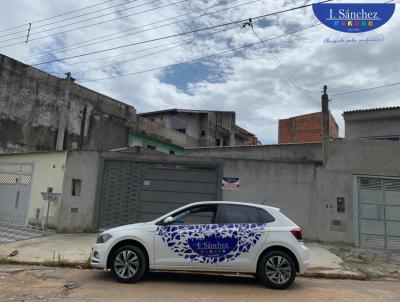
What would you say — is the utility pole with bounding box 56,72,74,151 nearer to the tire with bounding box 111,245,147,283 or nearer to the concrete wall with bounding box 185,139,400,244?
the concrete wall with bounding box 185,139,400,244

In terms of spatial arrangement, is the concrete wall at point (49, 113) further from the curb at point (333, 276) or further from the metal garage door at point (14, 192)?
the curb at point (333, 276)

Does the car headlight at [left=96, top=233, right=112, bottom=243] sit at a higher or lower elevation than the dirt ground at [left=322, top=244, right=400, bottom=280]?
higher

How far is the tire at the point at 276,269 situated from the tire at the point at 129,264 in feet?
7.37

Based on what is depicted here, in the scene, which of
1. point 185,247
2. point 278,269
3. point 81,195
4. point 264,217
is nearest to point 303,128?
point 81,195

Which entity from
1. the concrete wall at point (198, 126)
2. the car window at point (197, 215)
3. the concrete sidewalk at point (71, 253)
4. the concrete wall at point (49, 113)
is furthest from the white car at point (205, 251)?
the concrete wall at point (198, 126)

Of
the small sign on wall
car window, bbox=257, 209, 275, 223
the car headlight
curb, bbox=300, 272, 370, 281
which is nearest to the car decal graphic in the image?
car window, bbox=257, 209, 275, 223

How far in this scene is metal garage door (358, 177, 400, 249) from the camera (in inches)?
581

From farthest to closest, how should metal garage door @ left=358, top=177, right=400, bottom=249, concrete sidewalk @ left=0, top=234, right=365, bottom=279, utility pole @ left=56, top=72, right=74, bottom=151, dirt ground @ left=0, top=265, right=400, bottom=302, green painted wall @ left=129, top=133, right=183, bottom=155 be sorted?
green painted wall @ left=129, top=133, right=183, bottom=155
utility pole @ left=56, top=72, right=74, bottom=151
metal garage door @ left=358, top=177, right=400, bottom=249
concrete sidewalk @ left=0, top=234, right=365, bottom=279
dirt ground @ left=0, top=265, right=400, bottom=302

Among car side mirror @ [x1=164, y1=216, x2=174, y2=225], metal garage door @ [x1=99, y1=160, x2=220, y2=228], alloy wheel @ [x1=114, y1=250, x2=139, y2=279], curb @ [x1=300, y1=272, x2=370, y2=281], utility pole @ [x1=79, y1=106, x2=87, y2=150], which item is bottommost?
curb @ [x1=300, y1=272, x2=370, y2=281]

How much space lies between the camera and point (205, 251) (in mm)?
7996

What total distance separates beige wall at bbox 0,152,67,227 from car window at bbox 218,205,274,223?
8900mm

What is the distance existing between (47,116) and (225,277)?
58.4ft

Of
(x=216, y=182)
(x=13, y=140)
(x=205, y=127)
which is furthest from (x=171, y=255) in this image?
(x=205, y=127)

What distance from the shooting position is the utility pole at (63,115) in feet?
78.0
